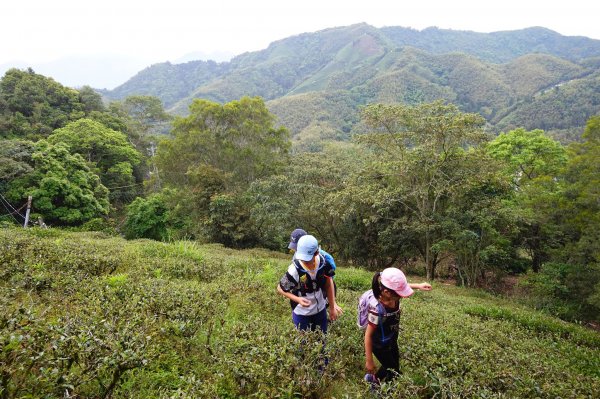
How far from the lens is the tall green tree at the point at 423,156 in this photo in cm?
1462

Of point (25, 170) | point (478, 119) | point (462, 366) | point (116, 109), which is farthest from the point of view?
point (116, 109)

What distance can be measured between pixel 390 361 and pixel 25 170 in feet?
82.2

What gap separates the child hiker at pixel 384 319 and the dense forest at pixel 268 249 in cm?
22

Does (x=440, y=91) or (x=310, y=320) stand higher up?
(x=440, y=91)

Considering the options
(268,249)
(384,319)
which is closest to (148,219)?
(268,249)

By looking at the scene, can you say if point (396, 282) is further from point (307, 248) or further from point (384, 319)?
point (307, 248)

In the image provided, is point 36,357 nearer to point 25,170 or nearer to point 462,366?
point 462,366

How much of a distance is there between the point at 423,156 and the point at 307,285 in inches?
501

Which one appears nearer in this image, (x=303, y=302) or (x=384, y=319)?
(x=384, y=319)

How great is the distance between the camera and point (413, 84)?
118312 mm

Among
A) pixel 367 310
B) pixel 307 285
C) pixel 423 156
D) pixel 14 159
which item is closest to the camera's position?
pixel 367 310

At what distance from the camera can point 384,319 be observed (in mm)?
3316

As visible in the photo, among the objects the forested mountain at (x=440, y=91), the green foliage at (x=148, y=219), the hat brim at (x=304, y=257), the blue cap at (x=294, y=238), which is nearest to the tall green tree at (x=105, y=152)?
the green foliage at (x=148, y=219)

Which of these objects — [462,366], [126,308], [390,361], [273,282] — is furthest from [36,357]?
[273,282]
